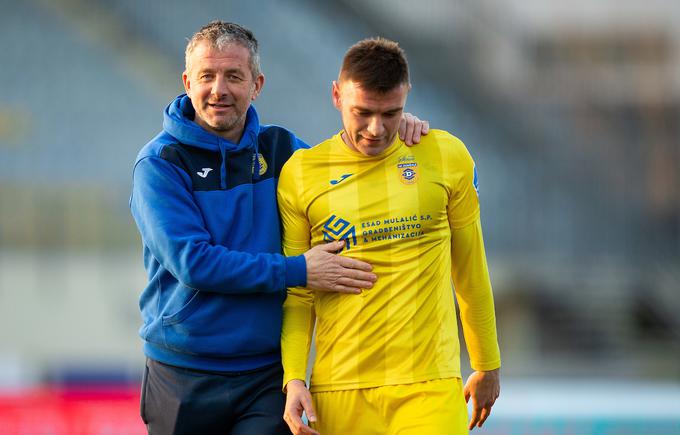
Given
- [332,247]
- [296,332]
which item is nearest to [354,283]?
[332,247]

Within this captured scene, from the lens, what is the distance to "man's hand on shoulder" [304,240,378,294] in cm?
315

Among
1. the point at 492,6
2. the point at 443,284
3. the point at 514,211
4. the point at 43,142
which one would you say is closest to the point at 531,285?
the point at 514,211

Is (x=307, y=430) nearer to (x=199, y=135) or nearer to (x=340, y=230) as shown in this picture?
(x=340, y=230)

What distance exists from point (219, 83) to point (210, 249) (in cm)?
50

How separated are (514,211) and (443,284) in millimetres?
8443

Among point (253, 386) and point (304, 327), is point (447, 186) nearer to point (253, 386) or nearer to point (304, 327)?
point (304, 327)

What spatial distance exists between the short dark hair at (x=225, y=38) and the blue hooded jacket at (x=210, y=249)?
0.22 meters

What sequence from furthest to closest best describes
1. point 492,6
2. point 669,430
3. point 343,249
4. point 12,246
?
point 492,6 → point 12,246 → point 669,430 → point 343,249

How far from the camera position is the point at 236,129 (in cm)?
339

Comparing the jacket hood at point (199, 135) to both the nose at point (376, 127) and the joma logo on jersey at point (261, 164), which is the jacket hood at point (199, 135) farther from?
the nose at point (376, 127)

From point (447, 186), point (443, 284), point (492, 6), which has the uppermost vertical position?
point (492, 6)

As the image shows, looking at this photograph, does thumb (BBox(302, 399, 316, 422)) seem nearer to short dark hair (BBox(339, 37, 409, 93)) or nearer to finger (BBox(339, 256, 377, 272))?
finger (BBox(339, 256, 377, 272))

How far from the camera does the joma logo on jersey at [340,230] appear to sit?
321 centimetres

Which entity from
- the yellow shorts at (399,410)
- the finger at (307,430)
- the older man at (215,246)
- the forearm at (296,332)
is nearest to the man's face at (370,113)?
the older man at (215,246)
